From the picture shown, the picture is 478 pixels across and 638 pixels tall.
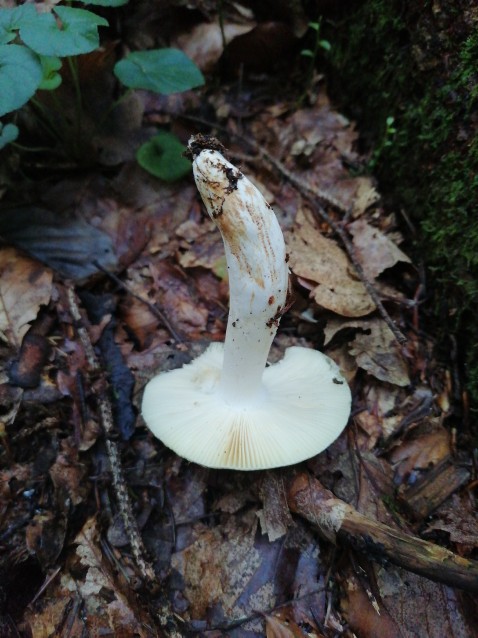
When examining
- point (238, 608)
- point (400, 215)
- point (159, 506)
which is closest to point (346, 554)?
point (238, 608)

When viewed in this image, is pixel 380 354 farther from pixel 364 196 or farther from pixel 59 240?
pixel 59 240

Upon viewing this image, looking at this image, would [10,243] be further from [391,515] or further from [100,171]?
[391,515]

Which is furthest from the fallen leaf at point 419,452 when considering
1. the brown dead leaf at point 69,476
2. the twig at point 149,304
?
the brown dead leaf at point 69,476

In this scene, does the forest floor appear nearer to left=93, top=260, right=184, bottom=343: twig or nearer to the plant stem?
left=93, top=260, right=184, bottom=343: twig

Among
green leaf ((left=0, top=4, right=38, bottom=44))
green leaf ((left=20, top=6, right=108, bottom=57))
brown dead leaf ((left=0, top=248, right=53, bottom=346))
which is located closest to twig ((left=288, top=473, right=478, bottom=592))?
brown dead leaf ((left=0, top=248, right=53, bottom=346))

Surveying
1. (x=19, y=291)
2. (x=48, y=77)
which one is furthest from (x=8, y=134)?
(x=19, y=291)

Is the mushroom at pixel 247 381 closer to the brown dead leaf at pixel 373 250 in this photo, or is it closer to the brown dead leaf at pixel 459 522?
the brown dead leaf at pixel 459 522
